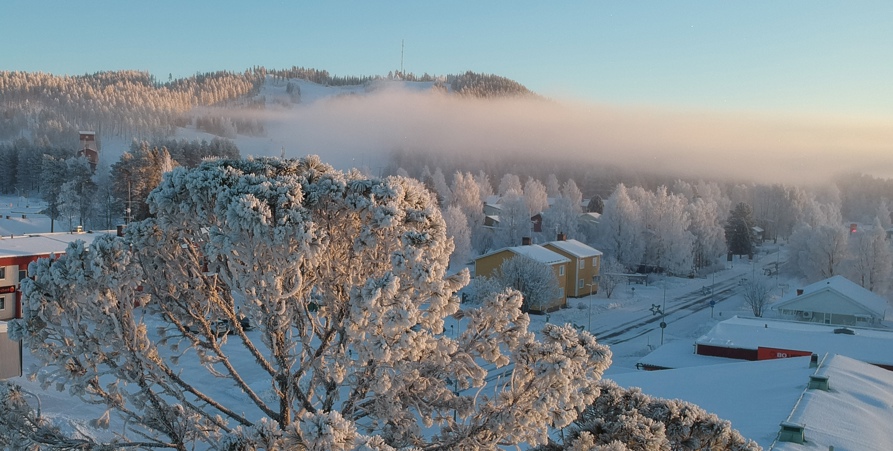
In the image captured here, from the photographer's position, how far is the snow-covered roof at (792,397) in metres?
12.0

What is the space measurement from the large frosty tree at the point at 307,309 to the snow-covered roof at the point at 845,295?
1337 inches

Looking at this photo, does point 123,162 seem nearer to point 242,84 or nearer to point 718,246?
point 718,246

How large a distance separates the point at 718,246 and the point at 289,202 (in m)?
61.8

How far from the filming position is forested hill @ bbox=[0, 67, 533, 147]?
12644cm

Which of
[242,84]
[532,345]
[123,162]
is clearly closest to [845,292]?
[532,345]

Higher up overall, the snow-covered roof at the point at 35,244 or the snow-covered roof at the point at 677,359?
the snow-covered roof at the point at 35,244

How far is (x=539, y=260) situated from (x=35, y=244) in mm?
24170

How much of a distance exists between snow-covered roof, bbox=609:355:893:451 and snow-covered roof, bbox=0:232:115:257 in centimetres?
2484

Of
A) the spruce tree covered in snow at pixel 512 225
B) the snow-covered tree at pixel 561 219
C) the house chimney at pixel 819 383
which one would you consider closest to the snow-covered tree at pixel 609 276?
the snow-covered tree at pixel 561 219

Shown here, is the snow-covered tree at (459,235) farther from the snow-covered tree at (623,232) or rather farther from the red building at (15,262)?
the red building at (15,262)

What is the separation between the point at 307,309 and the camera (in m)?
7.09

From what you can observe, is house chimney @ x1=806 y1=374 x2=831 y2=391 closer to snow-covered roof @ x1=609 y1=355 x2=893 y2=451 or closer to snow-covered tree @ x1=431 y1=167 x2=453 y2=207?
snow-covered roof @ x1=609 y1=355 x2=893 y2=451

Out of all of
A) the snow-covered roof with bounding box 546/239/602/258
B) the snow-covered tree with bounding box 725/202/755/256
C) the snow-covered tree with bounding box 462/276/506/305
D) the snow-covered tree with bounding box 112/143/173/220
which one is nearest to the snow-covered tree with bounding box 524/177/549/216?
the snow-covered tree with bounding box 725/202/755/256

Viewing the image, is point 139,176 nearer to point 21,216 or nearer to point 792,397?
point 21,216
